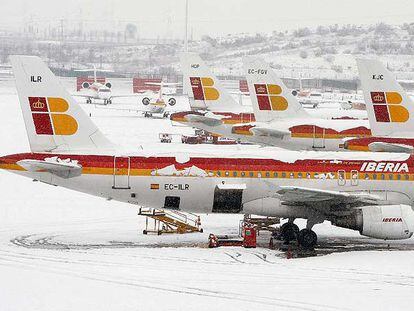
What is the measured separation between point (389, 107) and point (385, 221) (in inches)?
364

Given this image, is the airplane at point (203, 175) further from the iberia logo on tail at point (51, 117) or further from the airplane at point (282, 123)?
the airplane at point (282, 123)

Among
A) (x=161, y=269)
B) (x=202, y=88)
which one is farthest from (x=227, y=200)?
(x=202, y=88)

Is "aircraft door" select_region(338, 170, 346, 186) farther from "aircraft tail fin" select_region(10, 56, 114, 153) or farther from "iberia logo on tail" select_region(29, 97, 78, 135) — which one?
"iberia logo on tail" select_region(29, 97, 78, 135)

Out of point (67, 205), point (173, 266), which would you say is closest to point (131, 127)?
point (67, 205)

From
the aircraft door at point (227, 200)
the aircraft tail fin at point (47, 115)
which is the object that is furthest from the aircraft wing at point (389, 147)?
the aircraft tail fin at point (47, 115)

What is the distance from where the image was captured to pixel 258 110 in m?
55.7

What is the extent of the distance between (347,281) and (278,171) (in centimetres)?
779

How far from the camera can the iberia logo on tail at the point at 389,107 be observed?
134 feet

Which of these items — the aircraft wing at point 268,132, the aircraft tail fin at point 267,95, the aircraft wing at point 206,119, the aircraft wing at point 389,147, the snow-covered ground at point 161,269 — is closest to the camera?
the snow-covered ground at point 161,269

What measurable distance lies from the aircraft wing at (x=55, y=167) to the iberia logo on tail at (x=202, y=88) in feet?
122

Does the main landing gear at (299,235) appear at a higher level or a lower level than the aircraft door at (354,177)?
lower

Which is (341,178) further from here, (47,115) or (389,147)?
(47,115)

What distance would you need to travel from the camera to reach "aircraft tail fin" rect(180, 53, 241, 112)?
69188mm

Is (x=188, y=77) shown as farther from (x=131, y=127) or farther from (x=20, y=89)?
(x=20, y=89)
